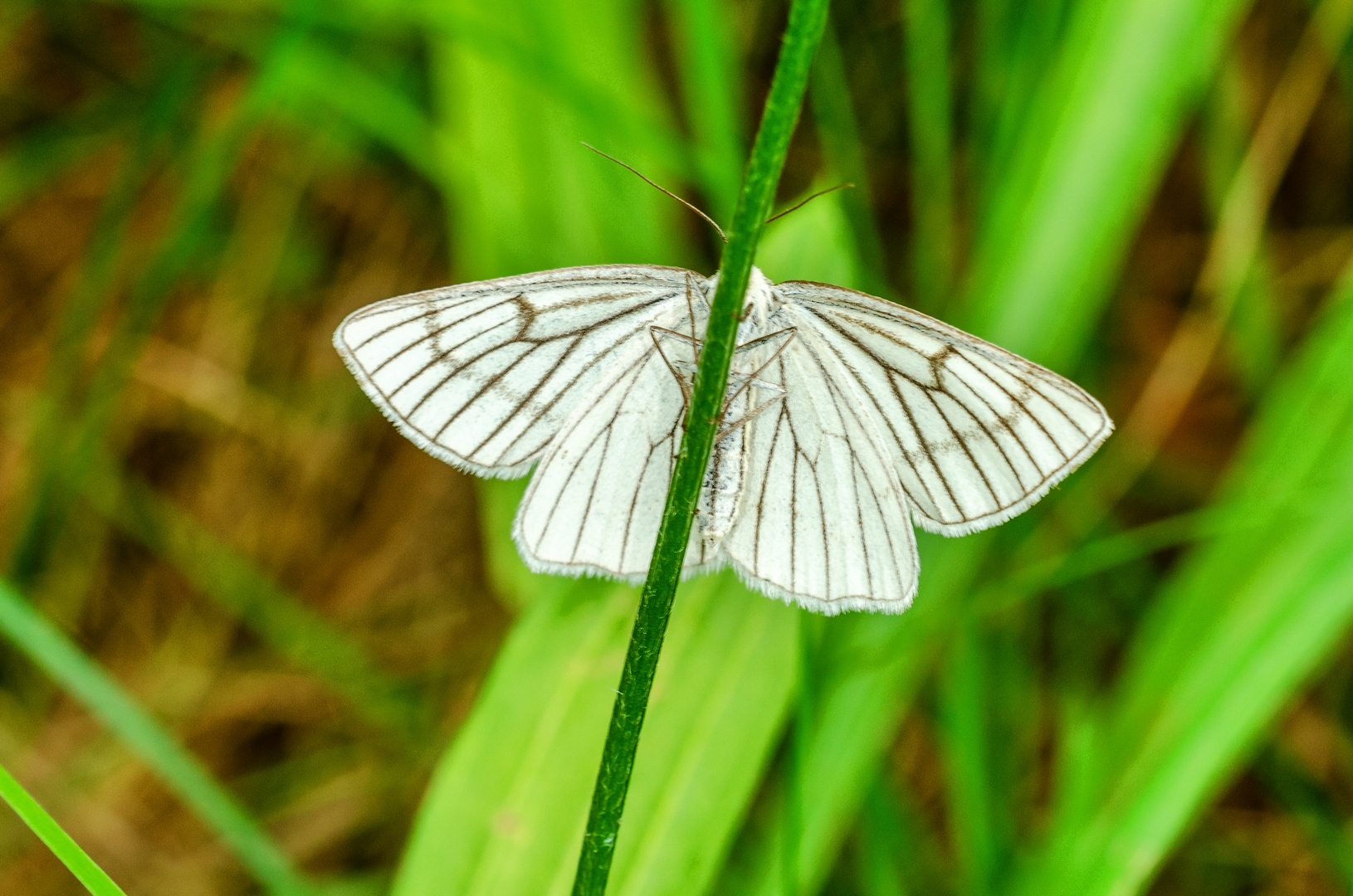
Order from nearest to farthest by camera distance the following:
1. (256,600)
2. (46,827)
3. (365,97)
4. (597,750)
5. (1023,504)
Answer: (46,827)
(1023,504)
(597,750)
(365,97)
(256,600)

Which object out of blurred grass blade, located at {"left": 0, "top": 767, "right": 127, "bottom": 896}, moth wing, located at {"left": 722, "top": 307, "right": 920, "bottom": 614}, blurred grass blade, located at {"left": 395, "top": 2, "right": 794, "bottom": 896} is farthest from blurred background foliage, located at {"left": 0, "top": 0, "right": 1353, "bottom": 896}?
blurred grass blade, located at {"left": 0, "top": 767, "right": 127, "bottom": 896}

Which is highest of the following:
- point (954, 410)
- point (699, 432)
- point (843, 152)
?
point (843, 152)

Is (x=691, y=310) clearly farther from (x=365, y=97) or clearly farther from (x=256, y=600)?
(x=256, y=600)

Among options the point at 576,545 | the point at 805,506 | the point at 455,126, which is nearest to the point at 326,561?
the point at 455,126

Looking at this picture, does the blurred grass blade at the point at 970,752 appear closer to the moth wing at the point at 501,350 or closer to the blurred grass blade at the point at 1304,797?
the moth wing at the point at 501,350

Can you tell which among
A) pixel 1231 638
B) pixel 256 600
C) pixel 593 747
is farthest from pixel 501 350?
pixel 256 600

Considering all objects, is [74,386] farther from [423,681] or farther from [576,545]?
[576,545]

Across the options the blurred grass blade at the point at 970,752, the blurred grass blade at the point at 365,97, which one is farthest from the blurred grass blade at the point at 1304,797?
the blurred grass blade at the point at 365,97
